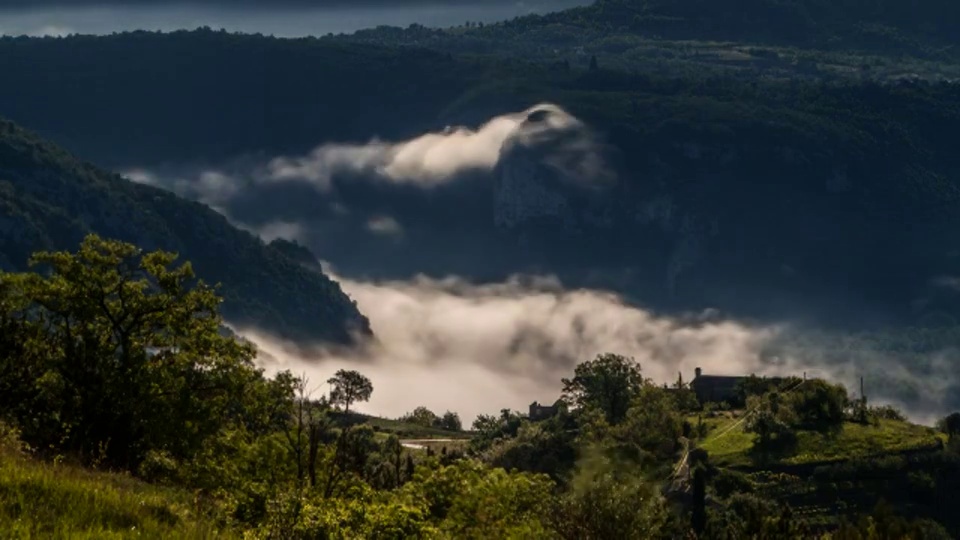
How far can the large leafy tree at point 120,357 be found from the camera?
51.2m

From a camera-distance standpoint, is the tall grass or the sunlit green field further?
the sunlit green field

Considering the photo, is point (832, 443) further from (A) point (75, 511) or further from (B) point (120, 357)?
(A) point (75, 511)

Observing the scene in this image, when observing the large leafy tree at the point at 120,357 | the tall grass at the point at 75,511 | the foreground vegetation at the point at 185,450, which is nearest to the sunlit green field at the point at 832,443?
the foreground vegetation at the point at 185,450

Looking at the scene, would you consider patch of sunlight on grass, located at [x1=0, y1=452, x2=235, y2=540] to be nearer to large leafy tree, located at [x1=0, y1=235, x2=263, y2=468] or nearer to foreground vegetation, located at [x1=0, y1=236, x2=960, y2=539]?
foreground vegetation, located at [x1=0, y1=236, x2=960, y2=539]

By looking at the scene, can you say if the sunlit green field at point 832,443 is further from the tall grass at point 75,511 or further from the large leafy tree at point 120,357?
the tall grass at point 75,511

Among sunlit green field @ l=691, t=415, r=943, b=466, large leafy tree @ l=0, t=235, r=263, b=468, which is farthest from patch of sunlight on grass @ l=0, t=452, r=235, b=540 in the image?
sunlit green field @ l=691, t=415, r=943, b=466

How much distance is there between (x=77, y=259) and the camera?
59.6 meters

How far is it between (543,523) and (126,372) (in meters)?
20.1

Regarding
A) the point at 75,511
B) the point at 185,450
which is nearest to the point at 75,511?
the point at 75,511

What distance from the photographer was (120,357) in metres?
57.9

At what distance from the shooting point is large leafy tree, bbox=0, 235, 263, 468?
168 ft

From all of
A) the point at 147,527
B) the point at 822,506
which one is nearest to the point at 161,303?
the point at 147,527

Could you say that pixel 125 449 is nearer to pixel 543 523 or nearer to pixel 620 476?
pixel 543 523

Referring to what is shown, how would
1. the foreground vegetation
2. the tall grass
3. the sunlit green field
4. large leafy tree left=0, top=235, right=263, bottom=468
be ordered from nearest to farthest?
1. the tall grass
2. the foreground vegetation
3. large leafy tree left=0, top=235, right=263, bottom=468
4. the sunlit green field
